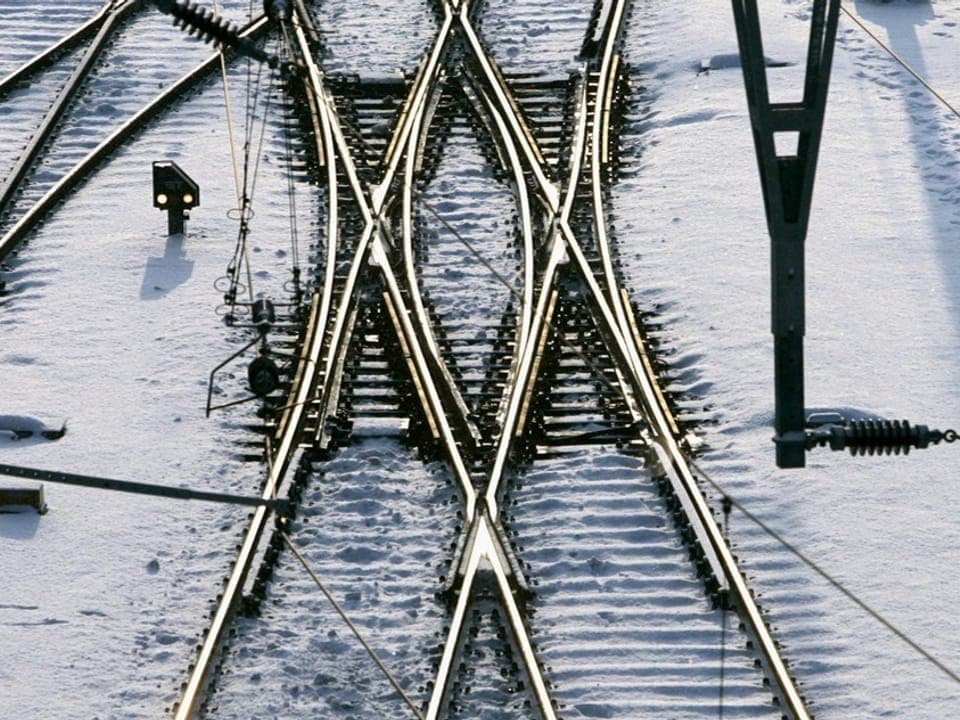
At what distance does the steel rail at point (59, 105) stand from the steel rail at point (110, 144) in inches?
15.4

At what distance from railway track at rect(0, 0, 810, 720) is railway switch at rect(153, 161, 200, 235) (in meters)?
1.23

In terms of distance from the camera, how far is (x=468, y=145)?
68.7 ft

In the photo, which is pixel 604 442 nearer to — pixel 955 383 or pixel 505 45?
pixel 955 383

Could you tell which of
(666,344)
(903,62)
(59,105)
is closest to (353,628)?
(666,344)

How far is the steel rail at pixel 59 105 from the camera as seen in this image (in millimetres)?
20156

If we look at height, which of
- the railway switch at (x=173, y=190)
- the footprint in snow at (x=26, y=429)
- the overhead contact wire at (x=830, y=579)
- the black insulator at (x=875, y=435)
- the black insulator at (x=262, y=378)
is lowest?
the overhead contact wire at (x=830, y=579)

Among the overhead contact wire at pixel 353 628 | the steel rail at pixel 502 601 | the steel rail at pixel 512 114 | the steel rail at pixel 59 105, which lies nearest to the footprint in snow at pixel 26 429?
the overhead contact wire at pixel 353 628

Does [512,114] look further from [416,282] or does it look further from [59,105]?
[59,105]

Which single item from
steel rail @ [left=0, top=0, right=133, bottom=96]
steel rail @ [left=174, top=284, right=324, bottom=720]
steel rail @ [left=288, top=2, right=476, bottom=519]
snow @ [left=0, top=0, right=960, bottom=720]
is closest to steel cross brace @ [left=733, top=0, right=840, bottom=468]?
snow @ [left=0, top=0, right=960, bottom=720]

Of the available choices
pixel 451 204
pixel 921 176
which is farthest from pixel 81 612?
pixel 921 176

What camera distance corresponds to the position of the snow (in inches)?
527

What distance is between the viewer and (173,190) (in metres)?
19.2

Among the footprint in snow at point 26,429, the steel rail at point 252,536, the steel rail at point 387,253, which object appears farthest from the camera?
the footprint in snow at point 26,429

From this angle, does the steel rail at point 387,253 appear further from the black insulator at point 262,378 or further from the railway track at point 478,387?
the black insulator at point 262,378
